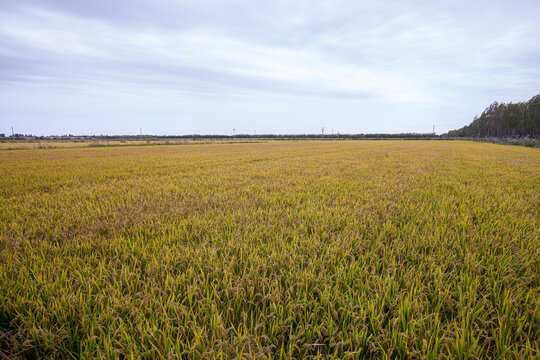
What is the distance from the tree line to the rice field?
114 metres

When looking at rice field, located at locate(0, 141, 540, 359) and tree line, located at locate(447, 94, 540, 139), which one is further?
tree line, located at locate(447, 94, 540, 139)

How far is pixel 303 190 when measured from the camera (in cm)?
674

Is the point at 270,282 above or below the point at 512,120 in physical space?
below

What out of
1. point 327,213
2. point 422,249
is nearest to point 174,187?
point 327,213

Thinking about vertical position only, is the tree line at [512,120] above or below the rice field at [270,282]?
above

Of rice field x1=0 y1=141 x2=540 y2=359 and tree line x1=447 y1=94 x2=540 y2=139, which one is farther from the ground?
tree line x1=447 y1=94 x2=540 y2=139

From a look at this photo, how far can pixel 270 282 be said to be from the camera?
7.57 ft

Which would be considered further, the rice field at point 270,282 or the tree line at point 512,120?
the tree line at point 512,120

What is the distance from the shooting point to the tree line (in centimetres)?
8069

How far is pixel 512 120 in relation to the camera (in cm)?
8969

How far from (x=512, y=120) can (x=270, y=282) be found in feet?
423

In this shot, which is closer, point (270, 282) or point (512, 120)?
point (270, 282)

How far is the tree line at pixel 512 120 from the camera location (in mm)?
80688

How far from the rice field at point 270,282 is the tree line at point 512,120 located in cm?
11412
